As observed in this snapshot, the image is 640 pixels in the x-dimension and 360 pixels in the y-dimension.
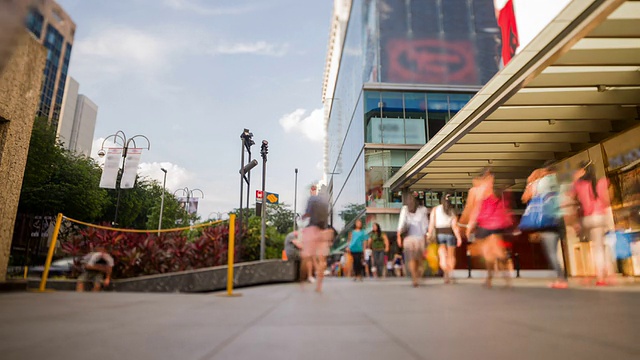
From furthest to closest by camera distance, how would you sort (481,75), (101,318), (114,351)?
(481,75) < (101,318) < (114,351)

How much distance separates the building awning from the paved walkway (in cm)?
420

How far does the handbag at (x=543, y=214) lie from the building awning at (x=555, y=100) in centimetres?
233

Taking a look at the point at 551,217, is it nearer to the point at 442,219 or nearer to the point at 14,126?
the point at 442,219

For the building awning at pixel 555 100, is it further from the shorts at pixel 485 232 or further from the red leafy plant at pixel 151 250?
the red leafy plant at pixel 151 250

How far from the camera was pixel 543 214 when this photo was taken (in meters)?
6.43

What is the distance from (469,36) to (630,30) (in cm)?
2701

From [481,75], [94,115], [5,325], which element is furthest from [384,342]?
[94,115]

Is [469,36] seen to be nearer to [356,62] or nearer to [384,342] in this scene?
[356,62]

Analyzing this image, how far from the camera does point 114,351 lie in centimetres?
209

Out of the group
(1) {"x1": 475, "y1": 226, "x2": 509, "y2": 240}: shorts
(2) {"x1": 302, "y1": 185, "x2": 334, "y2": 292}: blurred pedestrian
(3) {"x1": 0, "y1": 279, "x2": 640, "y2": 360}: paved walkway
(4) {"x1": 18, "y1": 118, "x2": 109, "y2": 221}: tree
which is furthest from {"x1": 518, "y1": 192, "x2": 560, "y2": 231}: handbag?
(4) {"x1": 18, "y1": 118, "x2": 109, "y2": 221}: tree

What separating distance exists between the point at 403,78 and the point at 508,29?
32.7 feet

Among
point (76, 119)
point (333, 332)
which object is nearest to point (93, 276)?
point (333, 332)

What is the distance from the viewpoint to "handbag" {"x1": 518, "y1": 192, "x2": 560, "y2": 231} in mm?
6391

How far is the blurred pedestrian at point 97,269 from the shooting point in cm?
805
